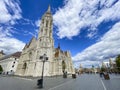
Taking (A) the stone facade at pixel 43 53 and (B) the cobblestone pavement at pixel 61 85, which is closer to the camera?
(B) the cobblestone pavement at pixel 61 85

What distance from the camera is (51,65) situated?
49.8 metres

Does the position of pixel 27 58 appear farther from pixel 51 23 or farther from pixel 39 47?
pixel 51 23

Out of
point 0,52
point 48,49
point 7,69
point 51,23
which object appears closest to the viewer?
point 48,49

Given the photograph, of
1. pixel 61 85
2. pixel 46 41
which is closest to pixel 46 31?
pixel 46 41

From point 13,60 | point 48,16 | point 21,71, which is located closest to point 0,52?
point 13,60

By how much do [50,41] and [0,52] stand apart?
99801mm

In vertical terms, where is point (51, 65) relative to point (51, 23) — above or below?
below

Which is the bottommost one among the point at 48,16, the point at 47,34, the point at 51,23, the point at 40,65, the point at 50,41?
the point at 40,65

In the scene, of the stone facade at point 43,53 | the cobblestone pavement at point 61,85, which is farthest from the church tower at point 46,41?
the cobblestone pavement at point 61,85

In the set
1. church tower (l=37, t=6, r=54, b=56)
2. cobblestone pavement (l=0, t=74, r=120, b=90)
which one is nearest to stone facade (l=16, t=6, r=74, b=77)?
church tower (l=37, t=6, r=54, b=56)

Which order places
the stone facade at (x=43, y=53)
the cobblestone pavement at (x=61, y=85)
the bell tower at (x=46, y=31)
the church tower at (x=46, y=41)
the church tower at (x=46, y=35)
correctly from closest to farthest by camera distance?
1. the cobblestone pavement at (x=61, y=85)
2. the stone facade at (x=43, y=53)
3. the church tower at (x=46, y=41)
4. the church tower at (x=46, y=35)
5. the bell tower at (x=46, y=31)

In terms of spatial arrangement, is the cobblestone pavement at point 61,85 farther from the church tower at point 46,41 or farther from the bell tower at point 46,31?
the bell tower at point 46,31

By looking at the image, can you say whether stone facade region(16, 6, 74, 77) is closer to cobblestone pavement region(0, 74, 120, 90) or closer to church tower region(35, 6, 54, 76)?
church tower region(35, 6, 54, 76)

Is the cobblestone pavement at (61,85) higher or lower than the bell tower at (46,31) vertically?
lower
